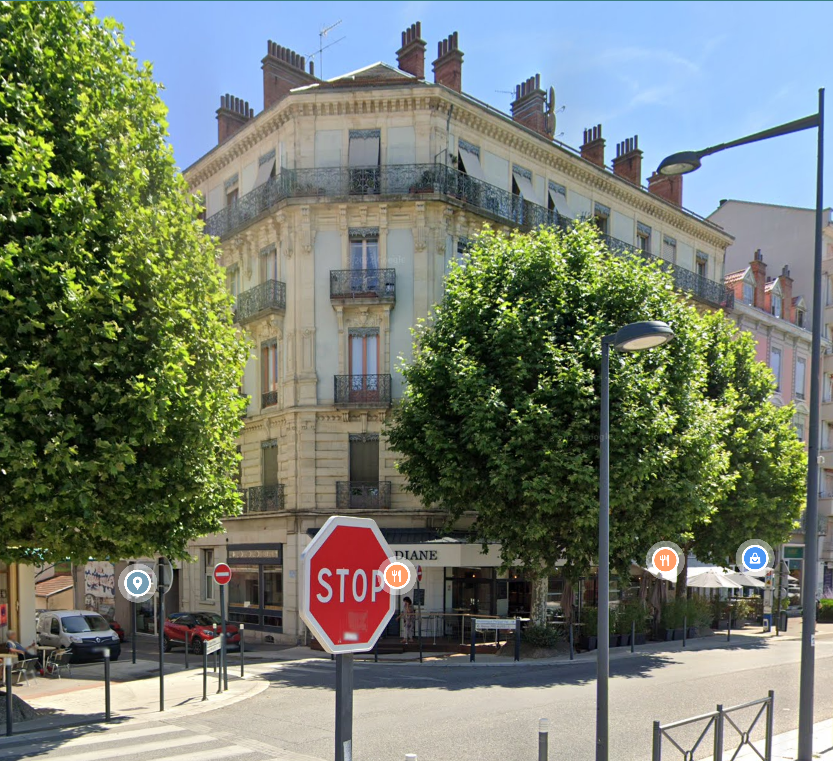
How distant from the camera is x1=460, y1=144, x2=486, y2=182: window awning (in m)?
28.5

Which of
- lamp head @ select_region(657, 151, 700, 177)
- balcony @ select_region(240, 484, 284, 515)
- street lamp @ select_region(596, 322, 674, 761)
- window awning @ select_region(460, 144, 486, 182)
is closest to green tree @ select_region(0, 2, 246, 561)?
street lamp @ select_region(596, 322, 674, 761)

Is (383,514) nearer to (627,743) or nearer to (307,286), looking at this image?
(307,286)

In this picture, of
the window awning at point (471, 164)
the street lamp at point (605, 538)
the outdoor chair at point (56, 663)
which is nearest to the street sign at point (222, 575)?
the outdoor chair at point (56, 663)

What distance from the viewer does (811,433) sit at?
417 inches

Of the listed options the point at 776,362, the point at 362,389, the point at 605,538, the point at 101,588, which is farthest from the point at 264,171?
the point at 776,362

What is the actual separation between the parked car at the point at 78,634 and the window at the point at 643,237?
A: 25627 millimetres

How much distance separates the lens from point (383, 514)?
2662 centimetres

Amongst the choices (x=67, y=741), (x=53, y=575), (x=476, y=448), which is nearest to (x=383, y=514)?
(x=476, y=448)

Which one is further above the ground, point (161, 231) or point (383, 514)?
point (161, 231)

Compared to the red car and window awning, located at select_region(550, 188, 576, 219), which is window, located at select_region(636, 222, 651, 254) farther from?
the red car

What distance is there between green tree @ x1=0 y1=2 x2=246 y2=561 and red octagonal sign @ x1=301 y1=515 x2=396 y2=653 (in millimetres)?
9376

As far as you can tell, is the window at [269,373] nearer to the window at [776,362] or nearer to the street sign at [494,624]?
the street sign at [494,624]

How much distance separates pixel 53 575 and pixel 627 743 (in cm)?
3664

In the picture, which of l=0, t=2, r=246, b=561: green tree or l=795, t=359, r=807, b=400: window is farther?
l=795, t=359, r=807, b=400: window
